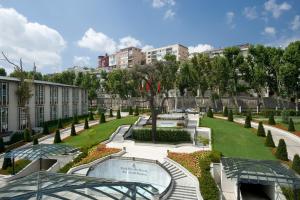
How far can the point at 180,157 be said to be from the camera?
26.7 metres

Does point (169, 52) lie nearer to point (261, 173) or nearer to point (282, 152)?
point (282, 152)

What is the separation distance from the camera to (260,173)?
18.8 m

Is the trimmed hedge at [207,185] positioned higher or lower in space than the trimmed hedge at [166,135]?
lower

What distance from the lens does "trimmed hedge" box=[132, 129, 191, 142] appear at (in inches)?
1384

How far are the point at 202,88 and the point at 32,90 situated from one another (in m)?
35.2

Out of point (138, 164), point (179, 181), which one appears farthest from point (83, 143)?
point (179, 181)

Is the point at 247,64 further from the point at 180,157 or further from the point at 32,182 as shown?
the point at 32,182

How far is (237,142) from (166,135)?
8.62m

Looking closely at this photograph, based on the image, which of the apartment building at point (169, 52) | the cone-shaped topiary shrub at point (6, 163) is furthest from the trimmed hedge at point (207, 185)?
the apartment building at point (169, 52)

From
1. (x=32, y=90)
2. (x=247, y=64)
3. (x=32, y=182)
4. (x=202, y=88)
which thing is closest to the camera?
(x=32, y=182)

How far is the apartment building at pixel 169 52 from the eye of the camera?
120m

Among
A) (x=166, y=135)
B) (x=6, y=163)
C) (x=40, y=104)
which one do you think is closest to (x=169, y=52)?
(x=40, y=104)

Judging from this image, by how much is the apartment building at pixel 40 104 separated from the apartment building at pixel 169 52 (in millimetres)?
60286

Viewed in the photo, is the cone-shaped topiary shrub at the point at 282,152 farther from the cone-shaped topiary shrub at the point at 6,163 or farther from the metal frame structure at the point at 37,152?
the cone-shaped topiary shrub at the point at 6,163
